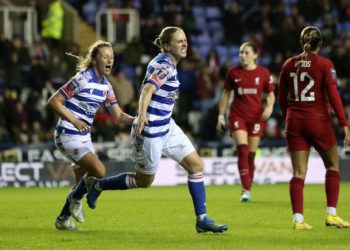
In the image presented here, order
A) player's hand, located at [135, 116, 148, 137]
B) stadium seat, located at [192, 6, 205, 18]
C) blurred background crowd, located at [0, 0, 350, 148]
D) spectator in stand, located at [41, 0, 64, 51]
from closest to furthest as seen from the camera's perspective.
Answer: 1. player's hand, located at [135, 116, 148, 137]
2. blurred background crowd, located at [0, 0, 350, 148]
3. spectator in stand, located at [41, 0, 64, 51]
4. stadium seat, located at [192, 6, 205, 18]

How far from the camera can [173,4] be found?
26344 millimetres

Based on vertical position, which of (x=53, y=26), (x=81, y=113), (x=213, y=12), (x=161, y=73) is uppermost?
(x=213, y=12)

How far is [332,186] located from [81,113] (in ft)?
9.23

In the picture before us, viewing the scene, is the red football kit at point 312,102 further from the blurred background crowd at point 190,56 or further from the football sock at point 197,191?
the blurred background crowd at point 190,56

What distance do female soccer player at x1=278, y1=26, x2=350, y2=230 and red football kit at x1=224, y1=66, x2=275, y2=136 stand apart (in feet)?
16.1

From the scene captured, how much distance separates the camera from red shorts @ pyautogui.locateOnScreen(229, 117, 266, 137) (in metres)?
15.6

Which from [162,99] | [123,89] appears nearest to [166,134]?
[162,99]

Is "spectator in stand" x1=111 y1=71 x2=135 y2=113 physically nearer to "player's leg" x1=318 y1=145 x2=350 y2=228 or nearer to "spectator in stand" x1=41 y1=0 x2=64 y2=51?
"spectator in stand" x1=41 y1=0 x2=64 y2=51

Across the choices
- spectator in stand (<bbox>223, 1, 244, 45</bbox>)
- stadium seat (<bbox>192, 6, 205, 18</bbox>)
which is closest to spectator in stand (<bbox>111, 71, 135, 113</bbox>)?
spectator in stand (<bbox>223, 1, 244, 45</bbox>)

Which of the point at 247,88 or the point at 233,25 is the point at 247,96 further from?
the point at 233,25

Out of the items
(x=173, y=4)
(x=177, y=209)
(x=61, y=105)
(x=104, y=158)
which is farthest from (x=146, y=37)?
(x=61, y=105)

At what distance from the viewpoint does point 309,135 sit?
1064cm

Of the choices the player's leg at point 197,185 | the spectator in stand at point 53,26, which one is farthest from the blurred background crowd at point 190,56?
the player's leg at point 197,185

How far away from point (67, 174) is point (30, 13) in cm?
604
